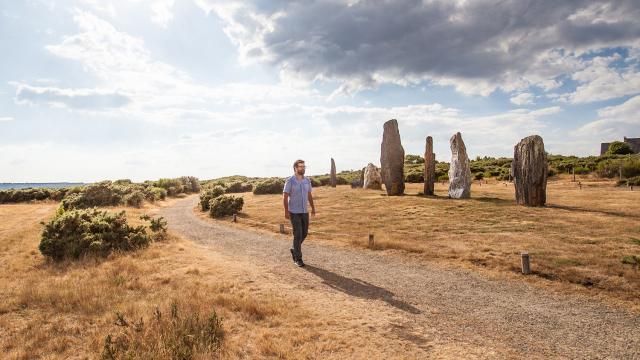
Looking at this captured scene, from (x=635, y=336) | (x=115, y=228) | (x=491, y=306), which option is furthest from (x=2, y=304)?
(x=635, y=336)

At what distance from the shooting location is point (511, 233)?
45.8ft

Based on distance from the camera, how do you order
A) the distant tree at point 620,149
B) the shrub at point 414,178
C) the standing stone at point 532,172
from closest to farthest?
the standing stone at point 532,172
the shrub at point 414,178
the distant tree at point 620,149

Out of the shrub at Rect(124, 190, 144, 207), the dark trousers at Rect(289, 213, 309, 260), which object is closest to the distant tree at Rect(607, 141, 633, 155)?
the shrub at Rect(124, 190, 144, 207)

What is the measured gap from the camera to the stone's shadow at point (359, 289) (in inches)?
298

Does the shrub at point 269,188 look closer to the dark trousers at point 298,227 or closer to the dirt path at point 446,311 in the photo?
the dirt path at point 446,311

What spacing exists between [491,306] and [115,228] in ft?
41.6

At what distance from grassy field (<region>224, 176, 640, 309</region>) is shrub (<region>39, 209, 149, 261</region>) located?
20.4 feet

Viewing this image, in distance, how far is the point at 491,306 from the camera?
7438 millimetres

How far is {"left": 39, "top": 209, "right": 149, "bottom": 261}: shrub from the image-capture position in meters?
12.2

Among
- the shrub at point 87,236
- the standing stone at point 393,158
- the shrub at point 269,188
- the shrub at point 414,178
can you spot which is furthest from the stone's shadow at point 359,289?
the shrub at point 414,178

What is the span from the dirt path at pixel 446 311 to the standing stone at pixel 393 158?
18.6 meters

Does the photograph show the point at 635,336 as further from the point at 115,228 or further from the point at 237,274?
the point at 115,228

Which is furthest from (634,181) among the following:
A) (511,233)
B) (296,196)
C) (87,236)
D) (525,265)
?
(87,236)

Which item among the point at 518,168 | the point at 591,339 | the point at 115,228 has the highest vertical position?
the point at 518,168
